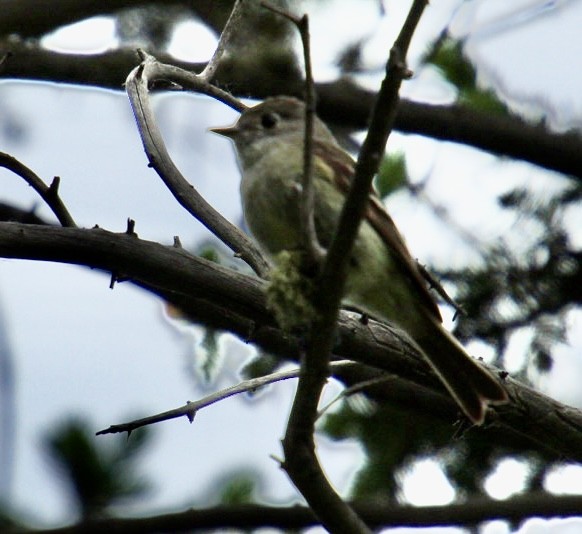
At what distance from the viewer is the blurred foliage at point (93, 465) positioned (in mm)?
4750

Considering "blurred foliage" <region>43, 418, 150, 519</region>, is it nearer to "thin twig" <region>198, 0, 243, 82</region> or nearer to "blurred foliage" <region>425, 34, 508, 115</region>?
"thin twig" <region>198, 0, 243, 82</region>

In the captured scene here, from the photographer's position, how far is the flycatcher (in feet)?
12.8

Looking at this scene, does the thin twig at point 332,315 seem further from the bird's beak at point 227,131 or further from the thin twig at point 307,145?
the bird's beak at point 227,131

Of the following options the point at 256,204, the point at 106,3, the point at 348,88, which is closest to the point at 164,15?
the point at 106,3

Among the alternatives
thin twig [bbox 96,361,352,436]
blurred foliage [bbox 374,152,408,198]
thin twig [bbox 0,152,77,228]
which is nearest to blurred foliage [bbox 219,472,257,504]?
thin twig [bbox 96,361,352,436]

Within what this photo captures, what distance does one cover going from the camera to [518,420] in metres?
4.25

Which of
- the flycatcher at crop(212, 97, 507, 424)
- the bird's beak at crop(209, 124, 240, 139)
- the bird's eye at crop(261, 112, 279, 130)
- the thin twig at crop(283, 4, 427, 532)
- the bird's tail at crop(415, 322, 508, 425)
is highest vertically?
the bird's eye at crop(261, 112, 279, 130)

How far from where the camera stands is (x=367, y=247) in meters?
3.93

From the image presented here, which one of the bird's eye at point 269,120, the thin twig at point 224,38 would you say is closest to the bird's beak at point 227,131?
the bird's eye at point 269,120

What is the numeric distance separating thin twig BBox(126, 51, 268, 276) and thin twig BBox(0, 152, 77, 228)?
0.42 meters

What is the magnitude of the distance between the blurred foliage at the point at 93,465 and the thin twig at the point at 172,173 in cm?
93

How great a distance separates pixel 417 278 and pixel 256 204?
0.62 metres

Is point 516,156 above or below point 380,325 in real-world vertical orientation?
above

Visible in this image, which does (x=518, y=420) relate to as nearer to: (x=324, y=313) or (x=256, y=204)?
(x=256, y=204)
